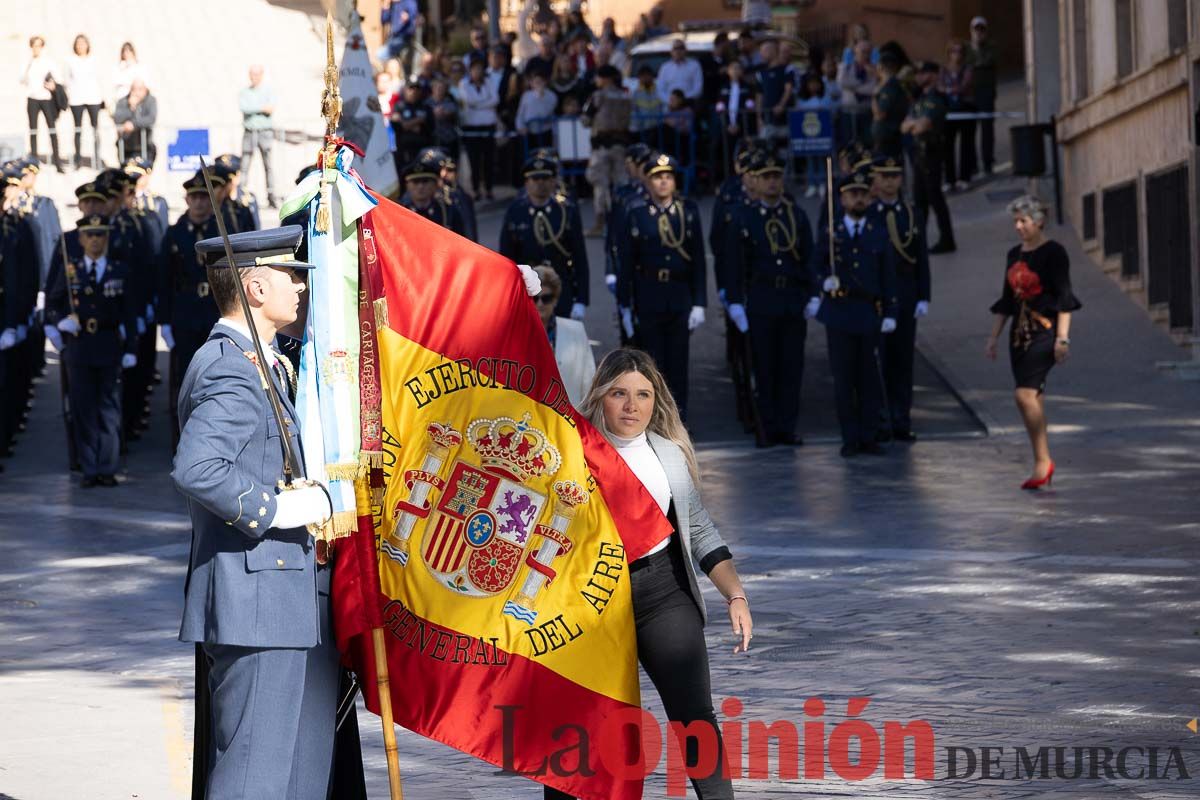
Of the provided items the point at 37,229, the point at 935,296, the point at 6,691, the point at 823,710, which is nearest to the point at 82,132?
the point at 37,229

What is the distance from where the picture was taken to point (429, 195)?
15.9m

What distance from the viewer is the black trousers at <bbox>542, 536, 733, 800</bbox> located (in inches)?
229

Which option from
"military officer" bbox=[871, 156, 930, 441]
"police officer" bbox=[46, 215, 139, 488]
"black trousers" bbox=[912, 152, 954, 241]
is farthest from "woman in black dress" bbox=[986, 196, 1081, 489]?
"black trousers" bbox=[912, 152, 954, 241]

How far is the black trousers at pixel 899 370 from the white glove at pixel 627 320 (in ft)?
6.44

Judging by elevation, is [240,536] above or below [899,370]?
above

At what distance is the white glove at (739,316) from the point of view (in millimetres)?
15344

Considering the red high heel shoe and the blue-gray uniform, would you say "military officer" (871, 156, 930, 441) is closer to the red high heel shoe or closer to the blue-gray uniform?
the red high heel shoe

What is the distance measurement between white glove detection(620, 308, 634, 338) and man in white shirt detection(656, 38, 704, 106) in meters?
11.7

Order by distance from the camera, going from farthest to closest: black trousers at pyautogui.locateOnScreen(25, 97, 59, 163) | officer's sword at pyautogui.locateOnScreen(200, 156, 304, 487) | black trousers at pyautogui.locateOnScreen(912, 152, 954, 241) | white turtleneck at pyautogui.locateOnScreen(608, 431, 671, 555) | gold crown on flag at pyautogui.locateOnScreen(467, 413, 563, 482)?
black trousers at pyautogui.locateOnScreen(25, 97, 59, 163) → black trousers at pyautogui.locateOnScreen(912, 152, 954, 241) → white turtleneck at pyautogui.locateOnScreen(608, 431, 671, 555) → gold crown on flag at pyautogui.locateOnScreen(467, 413, 563, 482) → officer's sword at pyautogui.locateOnScreen(200, 156, 304, 487)

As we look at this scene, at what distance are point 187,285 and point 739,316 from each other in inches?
167

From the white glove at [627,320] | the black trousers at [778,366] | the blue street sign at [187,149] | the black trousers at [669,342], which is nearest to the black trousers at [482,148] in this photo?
the blue street sign at [187,149]

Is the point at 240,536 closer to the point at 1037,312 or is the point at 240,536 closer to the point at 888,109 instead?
the point at 1037,312

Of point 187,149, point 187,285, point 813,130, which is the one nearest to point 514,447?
point 187,285

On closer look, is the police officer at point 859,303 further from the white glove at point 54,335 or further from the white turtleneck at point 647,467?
the white turtleneck at point 647,467
